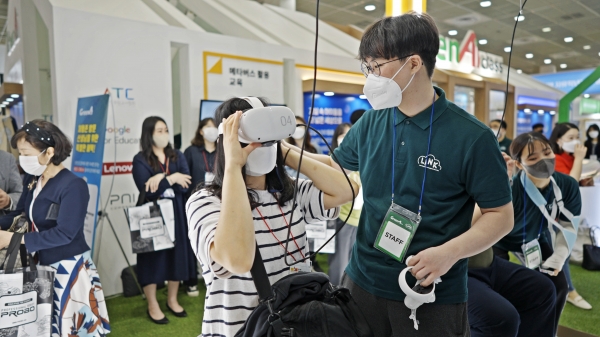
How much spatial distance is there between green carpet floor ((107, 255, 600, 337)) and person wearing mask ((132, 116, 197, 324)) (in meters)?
0.10

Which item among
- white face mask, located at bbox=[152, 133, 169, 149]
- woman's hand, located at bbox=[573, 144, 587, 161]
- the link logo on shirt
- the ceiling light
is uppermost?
the ceiling light

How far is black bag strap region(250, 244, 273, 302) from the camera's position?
102cm

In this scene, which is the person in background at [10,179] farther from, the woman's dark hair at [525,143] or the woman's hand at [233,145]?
the woman's dark hair at [525,143]

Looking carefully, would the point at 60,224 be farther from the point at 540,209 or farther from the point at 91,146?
the point at 540,209

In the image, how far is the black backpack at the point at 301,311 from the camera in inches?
37.9

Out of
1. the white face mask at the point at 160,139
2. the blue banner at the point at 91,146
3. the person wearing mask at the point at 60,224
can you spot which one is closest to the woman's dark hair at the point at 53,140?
the person wearing mask at the point at 60,224

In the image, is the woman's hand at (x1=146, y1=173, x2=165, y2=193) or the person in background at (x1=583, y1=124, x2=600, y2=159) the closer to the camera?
the woman's hand at (x1=146, y1=173, x2=165, y2=193)

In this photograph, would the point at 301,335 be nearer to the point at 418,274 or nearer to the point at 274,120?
the point at 418,274

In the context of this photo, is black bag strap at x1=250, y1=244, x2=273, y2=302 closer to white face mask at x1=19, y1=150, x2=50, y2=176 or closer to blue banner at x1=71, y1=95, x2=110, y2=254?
white face mask at x1=19, y1=150, x2=50, y2=176

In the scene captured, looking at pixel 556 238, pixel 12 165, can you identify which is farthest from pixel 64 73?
pixel 556 238

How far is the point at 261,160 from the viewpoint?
118 cm

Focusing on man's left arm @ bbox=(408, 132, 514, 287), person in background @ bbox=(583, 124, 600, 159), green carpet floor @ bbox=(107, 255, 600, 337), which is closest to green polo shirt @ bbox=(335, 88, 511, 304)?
man's left arm @ bbox=(408, 132, 514, 287)

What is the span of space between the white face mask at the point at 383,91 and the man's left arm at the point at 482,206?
26cm

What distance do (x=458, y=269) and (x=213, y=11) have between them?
19.1ft
